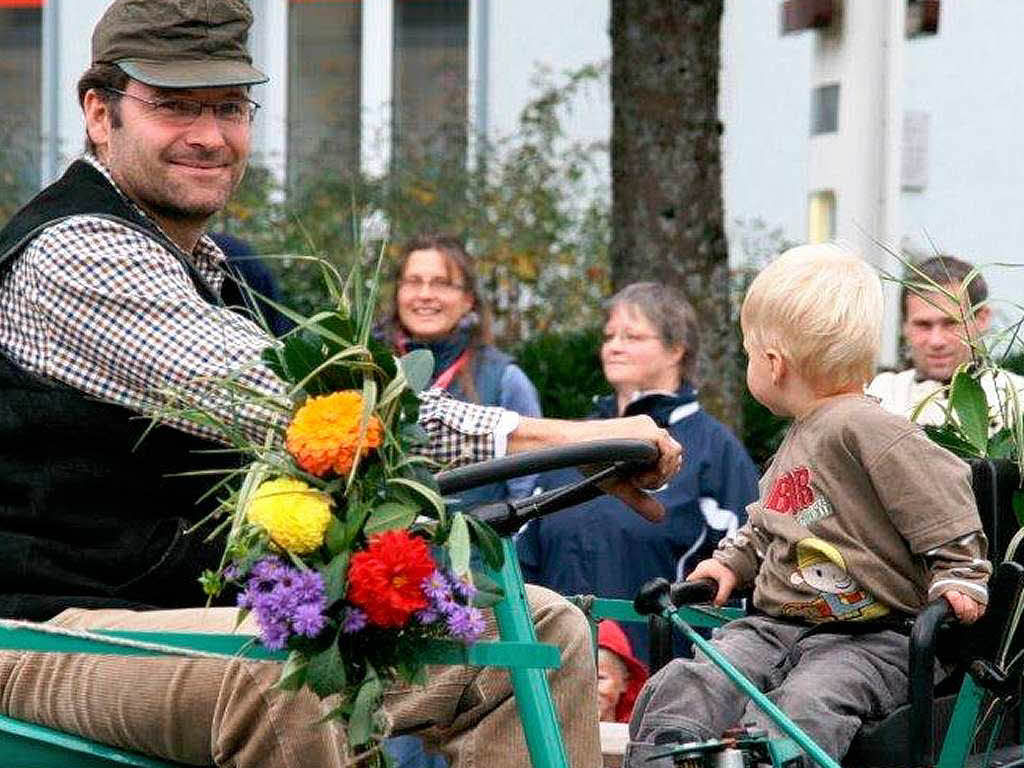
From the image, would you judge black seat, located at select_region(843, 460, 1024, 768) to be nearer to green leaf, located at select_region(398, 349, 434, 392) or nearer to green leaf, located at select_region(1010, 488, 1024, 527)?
green leaf, located at select_region(1010, 488, 1024, 527)

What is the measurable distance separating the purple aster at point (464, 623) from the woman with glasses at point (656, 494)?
3200mm

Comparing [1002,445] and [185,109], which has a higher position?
[185,109]

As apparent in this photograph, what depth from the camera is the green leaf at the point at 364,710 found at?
313cm

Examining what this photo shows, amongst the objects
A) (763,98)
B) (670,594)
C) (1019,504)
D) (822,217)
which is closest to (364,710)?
(670,594)

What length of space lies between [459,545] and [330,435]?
9.3 inches

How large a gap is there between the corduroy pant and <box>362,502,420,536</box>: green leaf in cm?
41

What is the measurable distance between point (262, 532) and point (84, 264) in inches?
33.1

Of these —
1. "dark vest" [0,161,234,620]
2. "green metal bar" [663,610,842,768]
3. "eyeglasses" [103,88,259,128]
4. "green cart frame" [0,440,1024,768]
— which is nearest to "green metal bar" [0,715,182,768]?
"green cart frame" [0,440,1024,768]

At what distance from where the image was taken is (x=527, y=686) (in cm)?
320

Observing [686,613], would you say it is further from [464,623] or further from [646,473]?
[464,623]

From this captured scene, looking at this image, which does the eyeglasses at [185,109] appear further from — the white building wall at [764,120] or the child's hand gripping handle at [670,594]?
the white building wall at [764,120]

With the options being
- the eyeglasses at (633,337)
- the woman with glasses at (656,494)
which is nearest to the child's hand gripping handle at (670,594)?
the woman with glasses at (656,494)

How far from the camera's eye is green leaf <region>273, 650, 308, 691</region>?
3.16 m

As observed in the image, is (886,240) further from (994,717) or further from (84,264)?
(84,264)
